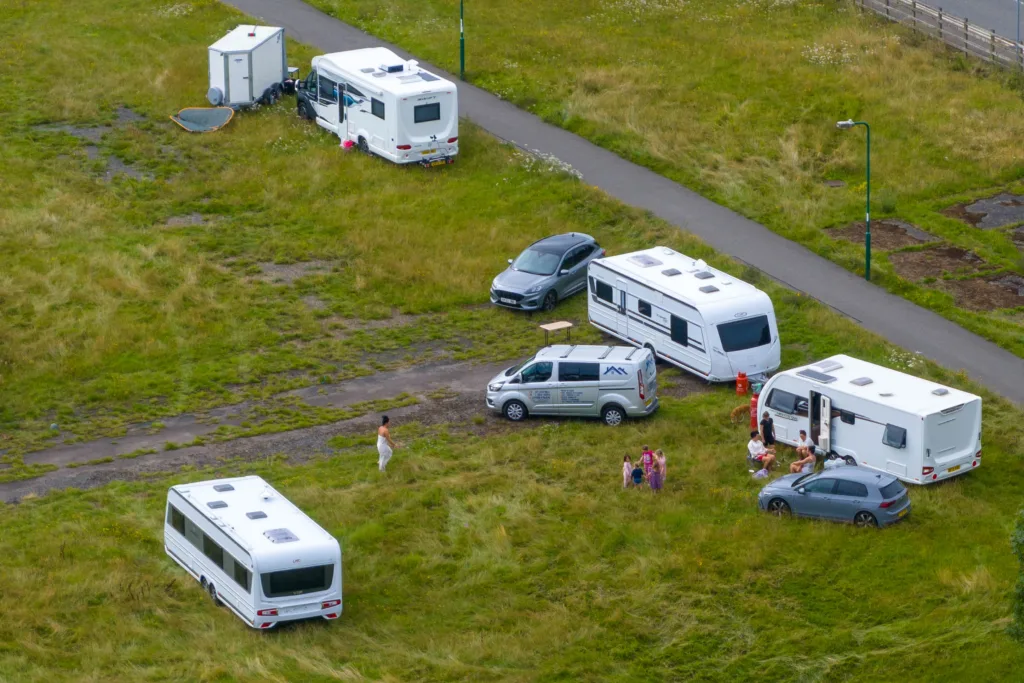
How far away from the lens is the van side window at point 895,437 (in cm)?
3494

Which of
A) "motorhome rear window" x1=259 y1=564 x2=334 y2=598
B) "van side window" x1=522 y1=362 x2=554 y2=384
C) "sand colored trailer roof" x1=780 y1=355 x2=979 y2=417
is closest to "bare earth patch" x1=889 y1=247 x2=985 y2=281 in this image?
"sand colored trailer roof" x1=780 y1=355 x2=979 y2=417

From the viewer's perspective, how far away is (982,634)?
2906 cm

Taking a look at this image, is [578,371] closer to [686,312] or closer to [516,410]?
[516,410]

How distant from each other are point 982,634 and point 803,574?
3914mm

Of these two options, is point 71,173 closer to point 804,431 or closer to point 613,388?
point 613,388

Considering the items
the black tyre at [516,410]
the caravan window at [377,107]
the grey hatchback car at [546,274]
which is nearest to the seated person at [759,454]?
the black tyre at [516,410]

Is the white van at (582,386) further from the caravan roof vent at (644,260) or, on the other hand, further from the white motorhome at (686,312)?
the caravan roof vent at (644,260)

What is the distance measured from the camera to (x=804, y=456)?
3606 cm

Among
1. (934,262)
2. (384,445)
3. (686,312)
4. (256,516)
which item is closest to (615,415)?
(686,312)

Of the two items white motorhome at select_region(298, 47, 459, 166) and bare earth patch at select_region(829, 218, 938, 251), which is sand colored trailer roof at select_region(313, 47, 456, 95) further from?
bare earth patch at select_region(829, 218, 938, 251)

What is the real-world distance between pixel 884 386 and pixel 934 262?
1239 centimetres

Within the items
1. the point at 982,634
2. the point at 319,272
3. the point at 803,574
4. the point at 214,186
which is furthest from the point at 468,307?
the point at 982,634

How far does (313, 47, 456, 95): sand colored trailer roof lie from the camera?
54000 millimetres

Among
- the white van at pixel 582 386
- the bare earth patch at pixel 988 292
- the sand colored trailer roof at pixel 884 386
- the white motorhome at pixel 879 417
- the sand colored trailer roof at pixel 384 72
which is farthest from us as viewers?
the sand colored trailer roof at pixel 384 72
